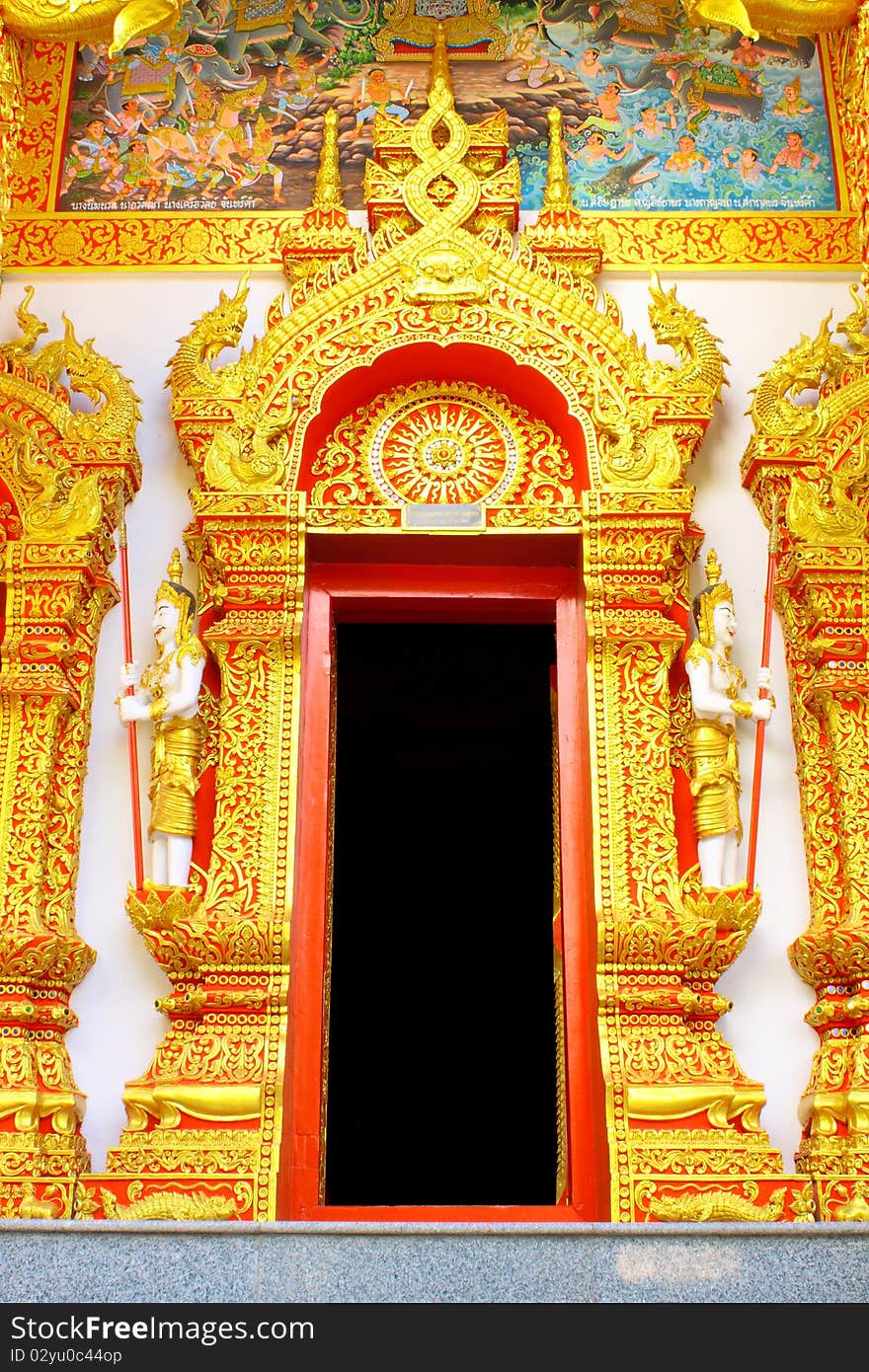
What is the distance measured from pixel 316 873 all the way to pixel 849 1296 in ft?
9.82

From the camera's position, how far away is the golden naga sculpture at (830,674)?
612 cm

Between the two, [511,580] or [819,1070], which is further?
[511,580]

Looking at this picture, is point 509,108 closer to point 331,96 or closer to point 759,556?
point 331,96

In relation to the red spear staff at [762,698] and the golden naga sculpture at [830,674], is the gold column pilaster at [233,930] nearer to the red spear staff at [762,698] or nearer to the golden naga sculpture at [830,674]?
the red spear staff at [762,698]

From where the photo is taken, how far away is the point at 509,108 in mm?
7883

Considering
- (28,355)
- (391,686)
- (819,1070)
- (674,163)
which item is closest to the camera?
(819,1070)

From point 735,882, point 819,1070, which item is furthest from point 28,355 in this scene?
point 819,1070

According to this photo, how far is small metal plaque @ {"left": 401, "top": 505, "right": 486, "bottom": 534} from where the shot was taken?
7.04 meters

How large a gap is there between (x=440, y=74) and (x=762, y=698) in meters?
3.55

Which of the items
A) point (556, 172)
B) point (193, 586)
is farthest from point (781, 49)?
point (193, 586)

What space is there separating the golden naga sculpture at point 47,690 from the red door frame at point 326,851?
0.90m

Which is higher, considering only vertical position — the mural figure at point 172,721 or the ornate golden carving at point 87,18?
the ornate golden carving at point 87,18

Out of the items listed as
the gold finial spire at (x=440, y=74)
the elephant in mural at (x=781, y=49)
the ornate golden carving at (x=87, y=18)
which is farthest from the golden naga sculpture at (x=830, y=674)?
the ornate golden carving at (x=87, y=18)

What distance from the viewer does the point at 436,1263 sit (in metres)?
4.48
